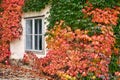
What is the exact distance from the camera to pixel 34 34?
11.9m

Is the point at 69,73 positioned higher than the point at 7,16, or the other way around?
the point at 7,16

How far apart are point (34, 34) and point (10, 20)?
1345 millimetres

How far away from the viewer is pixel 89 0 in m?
9.24

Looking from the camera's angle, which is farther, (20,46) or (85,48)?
(20,46)

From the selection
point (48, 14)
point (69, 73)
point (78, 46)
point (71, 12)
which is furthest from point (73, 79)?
point (48, 14)

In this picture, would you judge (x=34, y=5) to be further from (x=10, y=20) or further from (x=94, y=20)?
(x=94, y=20)

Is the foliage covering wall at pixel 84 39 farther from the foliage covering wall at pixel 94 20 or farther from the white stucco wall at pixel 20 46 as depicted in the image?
the white stucco wall at pixel 20 46

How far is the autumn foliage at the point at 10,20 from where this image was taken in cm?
1233

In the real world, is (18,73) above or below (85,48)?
below

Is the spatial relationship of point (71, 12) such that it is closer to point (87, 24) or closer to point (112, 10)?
point (87, 24)

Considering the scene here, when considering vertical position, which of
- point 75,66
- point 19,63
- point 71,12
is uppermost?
point 71,12

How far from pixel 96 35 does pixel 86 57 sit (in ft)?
3.22

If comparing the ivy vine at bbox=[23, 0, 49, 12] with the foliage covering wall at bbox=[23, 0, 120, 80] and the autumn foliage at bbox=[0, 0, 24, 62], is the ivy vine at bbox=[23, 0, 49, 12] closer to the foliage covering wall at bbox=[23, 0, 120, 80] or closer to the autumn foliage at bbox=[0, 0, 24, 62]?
the autumn foliage at bbox=[0, 0, 24, 62]

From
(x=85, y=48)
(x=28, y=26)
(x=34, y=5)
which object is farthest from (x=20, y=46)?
(x=85, y=48)
